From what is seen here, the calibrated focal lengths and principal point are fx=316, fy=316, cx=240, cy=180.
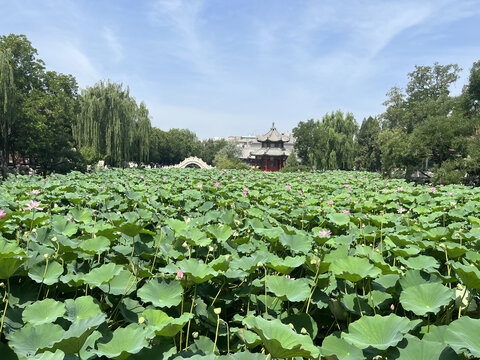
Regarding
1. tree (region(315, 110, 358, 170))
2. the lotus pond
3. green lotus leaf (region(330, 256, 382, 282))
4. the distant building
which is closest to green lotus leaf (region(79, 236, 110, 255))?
the lotus pond

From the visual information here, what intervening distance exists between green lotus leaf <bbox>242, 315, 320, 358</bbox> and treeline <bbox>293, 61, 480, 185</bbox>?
35.2 feet

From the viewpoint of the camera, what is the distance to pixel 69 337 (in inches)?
27.4

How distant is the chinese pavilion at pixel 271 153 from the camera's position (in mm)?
33644

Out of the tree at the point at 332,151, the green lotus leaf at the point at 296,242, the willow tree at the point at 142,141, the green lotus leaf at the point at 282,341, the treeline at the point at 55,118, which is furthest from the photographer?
the tree at the point at 332,151

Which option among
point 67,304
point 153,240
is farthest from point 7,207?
point 67,304

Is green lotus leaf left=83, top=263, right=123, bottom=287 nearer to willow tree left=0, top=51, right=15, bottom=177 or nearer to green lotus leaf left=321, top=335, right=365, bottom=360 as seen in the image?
Answer: green lotus leaf left=321, top=335, right=365, bottom=360

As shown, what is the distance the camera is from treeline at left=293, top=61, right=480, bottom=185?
10.2 metres

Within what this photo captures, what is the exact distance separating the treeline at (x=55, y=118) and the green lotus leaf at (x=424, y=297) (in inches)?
613

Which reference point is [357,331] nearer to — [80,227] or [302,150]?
[80,227]

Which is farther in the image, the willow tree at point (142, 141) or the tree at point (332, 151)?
the tree at point (332, 151)

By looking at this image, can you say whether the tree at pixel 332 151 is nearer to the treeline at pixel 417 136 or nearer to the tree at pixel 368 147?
the treeline at pixel 417 136

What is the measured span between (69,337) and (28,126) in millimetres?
16538

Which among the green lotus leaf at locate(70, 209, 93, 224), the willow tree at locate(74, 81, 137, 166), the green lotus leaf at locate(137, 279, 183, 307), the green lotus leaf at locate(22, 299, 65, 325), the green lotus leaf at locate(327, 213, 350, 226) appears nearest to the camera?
the green lotus leaf at locate(22, 299, 65, 325)

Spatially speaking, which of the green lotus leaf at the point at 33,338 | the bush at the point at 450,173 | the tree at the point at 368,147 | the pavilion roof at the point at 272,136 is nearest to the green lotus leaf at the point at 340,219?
the green lotus leaf at the point at 33,338
